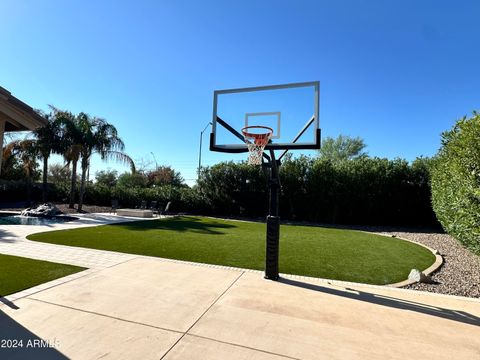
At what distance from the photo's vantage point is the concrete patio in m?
2.95

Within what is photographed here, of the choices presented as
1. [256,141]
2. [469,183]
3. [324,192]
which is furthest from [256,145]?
[324,192]

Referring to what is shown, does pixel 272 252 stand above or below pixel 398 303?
above

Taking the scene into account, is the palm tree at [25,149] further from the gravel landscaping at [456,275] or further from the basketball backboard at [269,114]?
the gravel landscaping at [456,275]

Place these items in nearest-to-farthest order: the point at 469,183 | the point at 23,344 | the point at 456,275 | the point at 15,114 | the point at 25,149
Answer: the point at 23,344
the point at 15,114
the point at 469,183
the point at 456,275
the point at 25,149

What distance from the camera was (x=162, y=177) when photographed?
4188 centimetres

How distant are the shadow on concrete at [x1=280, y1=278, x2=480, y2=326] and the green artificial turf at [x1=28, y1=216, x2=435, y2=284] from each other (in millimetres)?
736

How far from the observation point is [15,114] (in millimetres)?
4777

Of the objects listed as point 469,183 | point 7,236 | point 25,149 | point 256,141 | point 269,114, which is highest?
point 25,149

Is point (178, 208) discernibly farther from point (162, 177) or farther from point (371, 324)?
point (162, 177)

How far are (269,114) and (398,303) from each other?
4.56 m

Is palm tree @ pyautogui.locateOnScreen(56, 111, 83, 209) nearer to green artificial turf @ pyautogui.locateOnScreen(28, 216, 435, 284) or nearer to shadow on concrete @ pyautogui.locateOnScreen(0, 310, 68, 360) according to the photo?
green artificial turf @ pyautogui.locateOnScreen(28, 216, 435, 284)

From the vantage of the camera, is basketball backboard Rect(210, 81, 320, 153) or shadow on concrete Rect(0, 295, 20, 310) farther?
basketball backboard Rect(210, 81, 320, 153)

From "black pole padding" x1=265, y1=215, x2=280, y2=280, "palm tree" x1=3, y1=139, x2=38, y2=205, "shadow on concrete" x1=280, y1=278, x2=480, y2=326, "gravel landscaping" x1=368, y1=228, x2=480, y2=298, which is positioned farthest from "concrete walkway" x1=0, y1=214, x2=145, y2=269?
"palm tree" x1=3, y1=139, x2=38, y2=205

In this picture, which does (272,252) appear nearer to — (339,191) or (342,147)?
(339,191)
